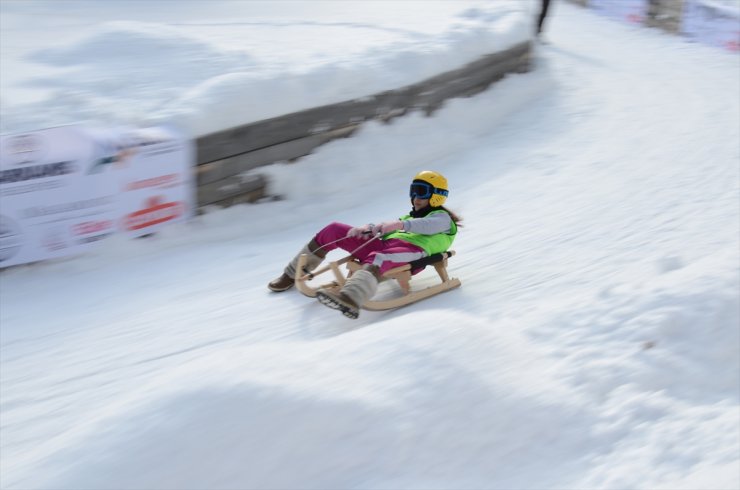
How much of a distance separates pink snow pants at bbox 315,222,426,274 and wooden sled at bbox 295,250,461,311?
41 mm

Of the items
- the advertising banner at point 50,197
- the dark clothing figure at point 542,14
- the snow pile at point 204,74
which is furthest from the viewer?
the dark clothing figure at point 542,14

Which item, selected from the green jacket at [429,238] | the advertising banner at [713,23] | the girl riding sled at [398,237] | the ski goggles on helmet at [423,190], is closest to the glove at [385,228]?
the girl riding sled at [398,237]

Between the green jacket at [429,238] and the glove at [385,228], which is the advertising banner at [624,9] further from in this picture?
the glove at [385,228]

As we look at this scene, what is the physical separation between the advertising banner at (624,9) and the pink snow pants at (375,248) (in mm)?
10227

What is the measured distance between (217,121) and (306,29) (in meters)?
3.39

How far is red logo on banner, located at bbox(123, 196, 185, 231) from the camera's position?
5359 mm

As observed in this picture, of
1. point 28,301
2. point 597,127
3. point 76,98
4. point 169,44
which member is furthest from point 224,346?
point 597,127

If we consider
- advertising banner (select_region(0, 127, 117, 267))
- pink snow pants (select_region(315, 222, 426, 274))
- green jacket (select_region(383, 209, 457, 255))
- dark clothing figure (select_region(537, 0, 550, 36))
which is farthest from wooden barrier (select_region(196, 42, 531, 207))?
dark clothing figure (select_region(537, 0, 550, 36))

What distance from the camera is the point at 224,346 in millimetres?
4270

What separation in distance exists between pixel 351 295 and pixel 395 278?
0.43m

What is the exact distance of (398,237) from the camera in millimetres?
4555

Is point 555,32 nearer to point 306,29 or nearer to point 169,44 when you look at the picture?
point 306,29

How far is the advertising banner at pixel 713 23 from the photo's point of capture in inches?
445

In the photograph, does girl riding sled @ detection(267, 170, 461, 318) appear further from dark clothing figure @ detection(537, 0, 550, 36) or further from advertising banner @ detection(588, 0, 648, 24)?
advertising banner @ detection(588, 0, 648, 24)
